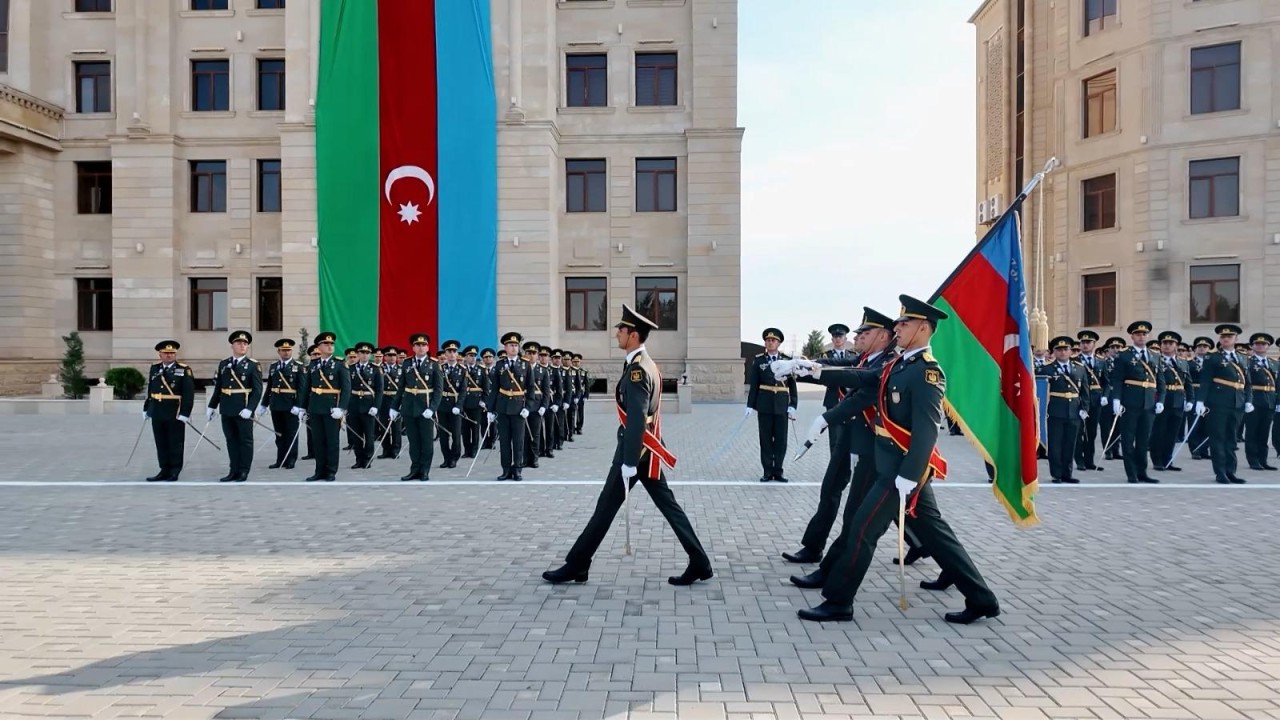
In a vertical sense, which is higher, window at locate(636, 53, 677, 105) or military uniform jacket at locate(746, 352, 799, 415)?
window at locate(636, 53, 677, 105)

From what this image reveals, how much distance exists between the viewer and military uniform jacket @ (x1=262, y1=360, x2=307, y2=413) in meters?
13.1

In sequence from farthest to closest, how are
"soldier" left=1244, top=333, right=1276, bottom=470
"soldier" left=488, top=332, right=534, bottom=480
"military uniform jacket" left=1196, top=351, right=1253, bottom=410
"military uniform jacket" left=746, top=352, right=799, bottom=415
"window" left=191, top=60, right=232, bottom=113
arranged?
"window" left=191, top=60, right=232, bottom=113 < "soldier" left=1244, top=333, right=1276, bottom=470 < "soldier" left=488, top=332, right=534, bottom=480 < "military uniform jacket" left=1196, top=351, right=1253, bottom=410 < "military uniform jacket" left=746, top=352, right=799, bottom=415

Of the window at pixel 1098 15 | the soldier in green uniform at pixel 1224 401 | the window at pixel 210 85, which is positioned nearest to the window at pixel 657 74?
the window at pixel 1098 15

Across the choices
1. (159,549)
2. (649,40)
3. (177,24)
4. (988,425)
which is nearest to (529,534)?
(159,549)

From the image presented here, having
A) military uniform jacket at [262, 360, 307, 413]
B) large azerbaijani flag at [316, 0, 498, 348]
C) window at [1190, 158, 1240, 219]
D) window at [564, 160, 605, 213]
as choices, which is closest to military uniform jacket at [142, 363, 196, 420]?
military uniform jacket at [262, 360, 307, 413]

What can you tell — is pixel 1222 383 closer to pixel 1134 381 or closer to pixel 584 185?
pixel 1134 381

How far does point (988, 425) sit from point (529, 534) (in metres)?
4.14

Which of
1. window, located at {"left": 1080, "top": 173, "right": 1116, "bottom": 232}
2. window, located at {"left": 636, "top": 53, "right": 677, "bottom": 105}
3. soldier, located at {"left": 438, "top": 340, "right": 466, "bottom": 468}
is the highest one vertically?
window, located at {"left": 636, "top": 53, "right": 677, "bottom": 105}

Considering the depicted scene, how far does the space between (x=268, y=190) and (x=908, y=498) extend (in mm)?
29624

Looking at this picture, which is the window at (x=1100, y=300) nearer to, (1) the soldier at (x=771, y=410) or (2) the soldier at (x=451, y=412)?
(1) the soldier at (x=771, y=410)

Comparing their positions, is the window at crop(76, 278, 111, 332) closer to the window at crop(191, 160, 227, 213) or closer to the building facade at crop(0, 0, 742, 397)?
the building facade at crop(0, 0, 742, 397)

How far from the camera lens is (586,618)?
545 cm

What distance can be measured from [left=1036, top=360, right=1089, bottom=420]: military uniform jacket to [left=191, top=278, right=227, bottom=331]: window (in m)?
27.4

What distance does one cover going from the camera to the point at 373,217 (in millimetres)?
27219
